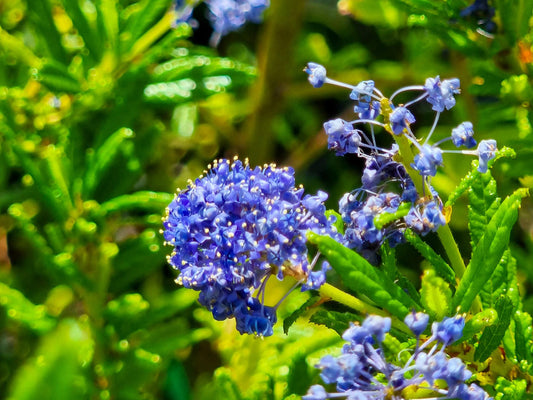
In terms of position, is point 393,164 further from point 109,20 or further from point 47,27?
point 47,27

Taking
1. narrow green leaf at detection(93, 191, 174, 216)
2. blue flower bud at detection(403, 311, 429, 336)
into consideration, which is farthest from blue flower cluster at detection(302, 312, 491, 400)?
narrow green leaf at detection(93, 191, 174, 216)

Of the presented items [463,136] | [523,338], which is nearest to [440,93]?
[463,136]

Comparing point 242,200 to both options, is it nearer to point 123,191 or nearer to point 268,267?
point 268,267

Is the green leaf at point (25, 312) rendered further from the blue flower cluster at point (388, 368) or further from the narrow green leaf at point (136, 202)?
the blue flower cluster at point (388, 368)

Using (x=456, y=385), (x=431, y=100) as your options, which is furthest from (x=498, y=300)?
(x=431, y=100)

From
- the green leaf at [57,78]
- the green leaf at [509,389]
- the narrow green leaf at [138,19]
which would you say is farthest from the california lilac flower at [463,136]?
the green leaf at [57,78]

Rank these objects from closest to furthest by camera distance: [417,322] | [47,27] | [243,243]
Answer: [417,322] < [243,243] < [47,27]

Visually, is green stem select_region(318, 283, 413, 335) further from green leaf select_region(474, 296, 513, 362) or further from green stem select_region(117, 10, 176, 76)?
green stem select_region(117, 10, 176, 76)
